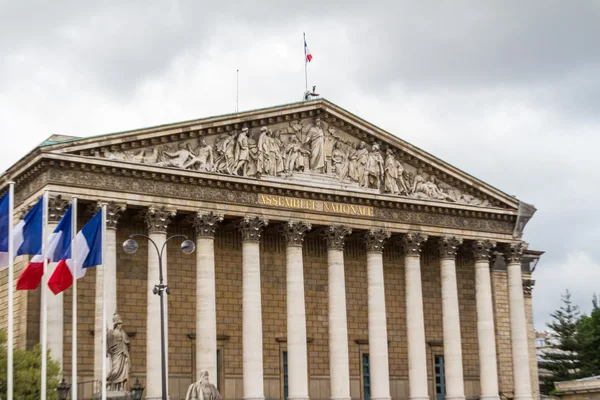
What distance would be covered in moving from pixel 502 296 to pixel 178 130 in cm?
2053

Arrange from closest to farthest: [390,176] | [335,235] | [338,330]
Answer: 1. [338,330]
2. [335,235]
3. [390,176]

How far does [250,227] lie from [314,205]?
11.5 feet

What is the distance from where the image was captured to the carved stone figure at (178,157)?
40.4m

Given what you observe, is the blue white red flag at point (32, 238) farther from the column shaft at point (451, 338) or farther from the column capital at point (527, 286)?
the column capital at point (527, 286)

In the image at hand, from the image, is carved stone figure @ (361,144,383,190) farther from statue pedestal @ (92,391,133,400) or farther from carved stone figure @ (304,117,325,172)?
statue pedestal @ (92,391,133,400)

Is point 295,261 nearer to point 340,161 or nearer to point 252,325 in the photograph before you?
point 252,325

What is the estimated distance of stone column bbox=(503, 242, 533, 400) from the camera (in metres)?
48.2

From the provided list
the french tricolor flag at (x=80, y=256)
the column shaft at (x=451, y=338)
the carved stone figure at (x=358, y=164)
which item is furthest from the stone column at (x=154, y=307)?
the column shaft at (x=451, y=338)

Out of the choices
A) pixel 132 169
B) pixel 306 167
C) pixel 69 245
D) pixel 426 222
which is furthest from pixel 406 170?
pixel 69 245

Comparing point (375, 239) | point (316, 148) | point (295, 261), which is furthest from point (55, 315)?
point (375, 239)

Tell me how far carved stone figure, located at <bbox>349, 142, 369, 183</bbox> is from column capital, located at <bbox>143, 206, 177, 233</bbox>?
32.0ft

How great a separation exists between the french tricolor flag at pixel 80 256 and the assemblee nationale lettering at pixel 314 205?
12858mm

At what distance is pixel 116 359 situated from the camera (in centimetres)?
3631

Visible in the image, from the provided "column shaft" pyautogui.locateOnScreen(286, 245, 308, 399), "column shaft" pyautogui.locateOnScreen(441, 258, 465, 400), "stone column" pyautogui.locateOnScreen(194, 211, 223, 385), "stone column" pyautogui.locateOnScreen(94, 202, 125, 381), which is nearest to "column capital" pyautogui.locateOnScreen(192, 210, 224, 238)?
"stone column" pyautogui.locateOnScreen(194, 211, 223, 385)
